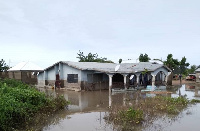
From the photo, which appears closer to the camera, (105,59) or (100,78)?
(100,78)

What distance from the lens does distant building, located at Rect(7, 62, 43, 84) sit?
100 ft

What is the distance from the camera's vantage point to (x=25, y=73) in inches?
1214

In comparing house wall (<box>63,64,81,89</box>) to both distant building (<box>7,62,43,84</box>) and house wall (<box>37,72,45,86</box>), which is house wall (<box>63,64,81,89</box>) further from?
distant building (<box>7,62,43,84</box>)

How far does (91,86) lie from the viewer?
75.8 feet

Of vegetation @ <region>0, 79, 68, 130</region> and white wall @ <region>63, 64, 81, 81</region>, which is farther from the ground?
white wall @ <region>63, 64, 81, 81</region>

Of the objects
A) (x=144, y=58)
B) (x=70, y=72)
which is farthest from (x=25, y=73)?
(x=144, y=58)

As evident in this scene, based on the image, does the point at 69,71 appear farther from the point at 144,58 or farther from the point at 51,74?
the point at 144,58

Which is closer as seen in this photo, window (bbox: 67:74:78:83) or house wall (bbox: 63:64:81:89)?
house wall (bbox: 63:64:81:89)

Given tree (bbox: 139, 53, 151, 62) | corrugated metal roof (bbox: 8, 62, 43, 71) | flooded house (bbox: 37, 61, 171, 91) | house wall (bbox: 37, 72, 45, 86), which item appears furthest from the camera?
tree (bbox: 139, 53, 151, 62)

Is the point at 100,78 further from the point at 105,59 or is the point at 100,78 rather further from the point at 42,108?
the point at 105,59

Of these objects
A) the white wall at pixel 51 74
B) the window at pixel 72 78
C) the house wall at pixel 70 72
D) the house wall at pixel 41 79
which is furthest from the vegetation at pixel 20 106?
the house wall at pixel 41 79

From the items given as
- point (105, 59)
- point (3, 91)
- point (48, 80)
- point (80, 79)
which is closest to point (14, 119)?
point (3, 91)

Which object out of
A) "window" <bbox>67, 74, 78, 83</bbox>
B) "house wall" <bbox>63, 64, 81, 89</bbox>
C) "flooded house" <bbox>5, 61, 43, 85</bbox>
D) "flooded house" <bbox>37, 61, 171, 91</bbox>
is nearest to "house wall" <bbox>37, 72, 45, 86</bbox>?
"flooded house" <bbox>37, 61, 171, 91</bbox>

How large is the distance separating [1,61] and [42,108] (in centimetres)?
2750
